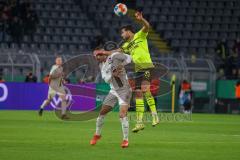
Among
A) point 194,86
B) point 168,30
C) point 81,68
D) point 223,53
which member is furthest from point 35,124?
point 168,30

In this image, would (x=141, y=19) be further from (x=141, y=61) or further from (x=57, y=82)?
(x=57, y=82)

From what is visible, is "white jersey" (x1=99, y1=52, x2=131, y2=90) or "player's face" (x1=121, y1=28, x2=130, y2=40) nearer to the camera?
"white jersey" (x1=99, y1=52, x2=131, y2=90)

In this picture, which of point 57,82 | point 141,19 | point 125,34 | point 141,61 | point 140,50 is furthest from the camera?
point 57,82

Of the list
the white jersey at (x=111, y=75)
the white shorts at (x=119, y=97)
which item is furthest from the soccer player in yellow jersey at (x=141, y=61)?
the white shorts at (x=119, y=97)

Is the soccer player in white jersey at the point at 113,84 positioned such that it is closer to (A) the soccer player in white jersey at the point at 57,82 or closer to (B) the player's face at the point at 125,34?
(B) the player's face at the point at 125,34

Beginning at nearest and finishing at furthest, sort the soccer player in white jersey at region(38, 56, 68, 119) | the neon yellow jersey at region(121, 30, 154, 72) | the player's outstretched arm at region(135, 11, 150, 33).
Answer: the player's outstretched arm at region(135, 11, 150, 33), the neon yellow jersey at region(121, 30, 154, 72), the soccer player in white jersey at region(38, 56, 68, 119)

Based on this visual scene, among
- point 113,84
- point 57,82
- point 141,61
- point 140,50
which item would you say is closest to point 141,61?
point 141,61

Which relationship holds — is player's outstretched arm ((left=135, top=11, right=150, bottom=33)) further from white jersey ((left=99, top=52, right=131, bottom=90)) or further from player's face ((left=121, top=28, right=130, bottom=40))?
white jersey ((left=99, top=52, right=131, bottom=90))

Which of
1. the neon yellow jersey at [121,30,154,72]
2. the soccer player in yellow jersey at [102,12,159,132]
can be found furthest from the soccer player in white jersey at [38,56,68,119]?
the neon yellow jersey at [121,30,154,72]

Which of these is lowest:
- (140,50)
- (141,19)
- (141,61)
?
(141,61)

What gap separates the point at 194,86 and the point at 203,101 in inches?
48.0

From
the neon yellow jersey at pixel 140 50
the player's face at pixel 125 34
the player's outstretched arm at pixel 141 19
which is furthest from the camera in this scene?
the neon yellow jersey at pixel 140 50

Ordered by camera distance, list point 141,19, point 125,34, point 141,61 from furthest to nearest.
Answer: point 141,61 → point 141,19 → point 125,34

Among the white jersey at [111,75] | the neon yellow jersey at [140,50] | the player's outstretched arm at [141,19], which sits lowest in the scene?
the white jersey at [111,75]
